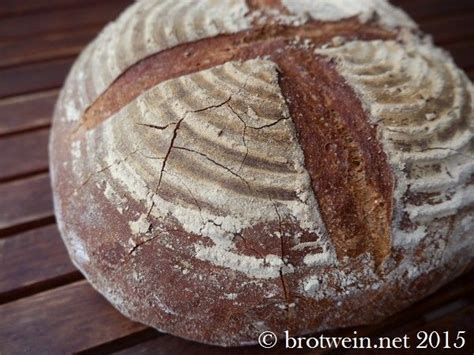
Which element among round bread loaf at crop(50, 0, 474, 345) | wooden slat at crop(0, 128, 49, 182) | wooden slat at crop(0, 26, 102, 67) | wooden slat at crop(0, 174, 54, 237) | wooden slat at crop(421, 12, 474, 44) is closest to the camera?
round bread loaf at crop(50, 0, 474, 345)

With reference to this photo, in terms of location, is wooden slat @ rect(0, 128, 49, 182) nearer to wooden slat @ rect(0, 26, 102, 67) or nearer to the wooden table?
the wooden table

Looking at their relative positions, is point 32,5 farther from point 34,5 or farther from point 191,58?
point 191,58

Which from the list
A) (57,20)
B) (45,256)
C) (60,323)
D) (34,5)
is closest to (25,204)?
(45,256)

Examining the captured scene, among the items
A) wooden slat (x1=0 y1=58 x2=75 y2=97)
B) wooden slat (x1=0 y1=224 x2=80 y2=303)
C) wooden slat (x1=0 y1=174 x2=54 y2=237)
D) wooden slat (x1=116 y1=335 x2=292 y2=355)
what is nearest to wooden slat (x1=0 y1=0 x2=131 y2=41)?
wooden slat (x1=0 y1=58 x2=75 y2=97)

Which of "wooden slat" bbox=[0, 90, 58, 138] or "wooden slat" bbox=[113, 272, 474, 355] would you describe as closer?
"wooden slat" bbox=[113, 272, 474, 355]

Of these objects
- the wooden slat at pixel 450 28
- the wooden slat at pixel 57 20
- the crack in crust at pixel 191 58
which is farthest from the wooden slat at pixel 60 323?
the wooden slat at pixel 450 28

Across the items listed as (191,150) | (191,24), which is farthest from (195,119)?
(191,24)

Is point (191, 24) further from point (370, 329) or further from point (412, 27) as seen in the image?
point (370, 329)
